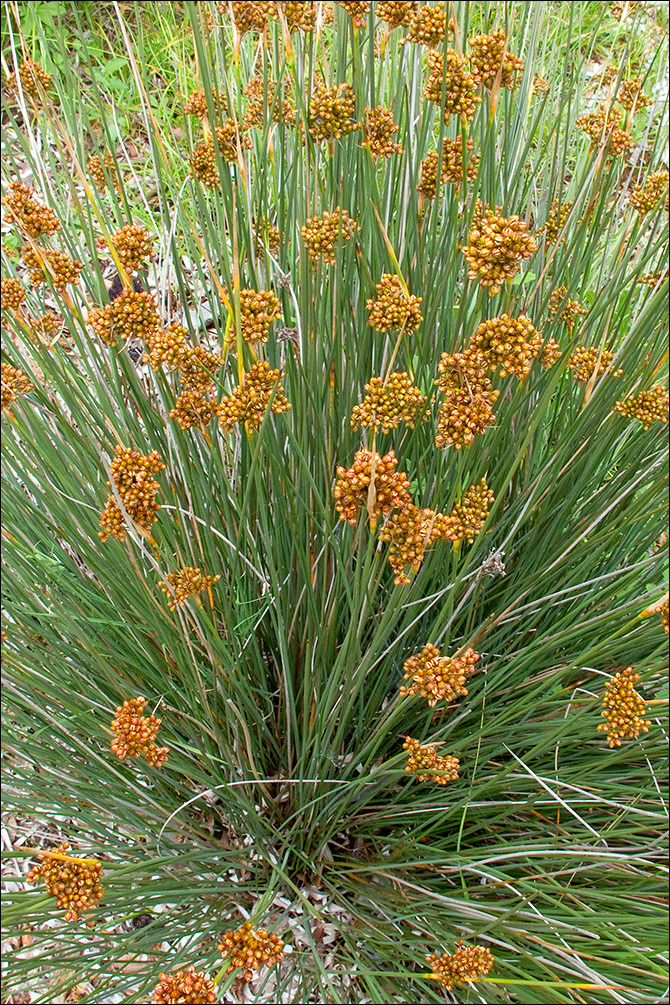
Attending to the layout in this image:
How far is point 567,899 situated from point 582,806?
0.72 ft

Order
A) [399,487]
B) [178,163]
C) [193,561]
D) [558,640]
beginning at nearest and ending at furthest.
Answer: [399,487] < [558,640] < [193,561] < [178,163]

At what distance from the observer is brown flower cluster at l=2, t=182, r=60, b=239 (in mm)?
1335

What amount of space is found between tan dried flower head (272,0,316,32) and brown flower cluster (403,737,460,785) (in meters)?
1.47

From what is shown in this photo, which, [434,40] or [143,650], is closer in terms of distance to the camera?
[434,40]

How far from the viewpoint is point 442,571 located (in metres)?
1.86

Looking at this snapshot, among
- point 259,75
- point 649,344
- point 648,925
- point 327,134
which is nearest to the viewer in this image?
point 327,134

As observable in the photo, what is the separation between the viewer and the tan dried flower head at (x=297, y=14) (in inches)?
57.8

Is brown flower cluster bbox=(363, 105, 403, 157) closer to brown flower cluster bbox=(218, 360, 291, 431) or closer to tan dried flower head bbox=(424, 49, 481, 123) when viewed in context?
tan dried flower head bbox=(424, 49, 481, 123)

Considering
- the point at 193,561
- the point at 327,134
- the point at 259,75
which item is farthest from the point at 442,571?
the point at 259,75

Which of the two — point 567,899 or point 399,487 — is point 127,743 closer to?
point 399,487

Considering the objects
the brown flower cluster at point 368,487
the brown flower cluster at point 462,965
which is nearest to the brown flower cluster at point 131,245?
the brown flower cluster at point 368,487

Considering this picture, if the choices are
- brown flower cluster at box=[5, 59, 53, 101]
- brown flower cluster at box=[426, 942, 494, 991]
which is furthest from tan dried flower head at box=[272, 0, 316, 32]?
brown flower cluster at box=[426, 942, 494, 991]

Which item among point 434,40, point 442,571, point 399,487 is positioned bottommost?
point 442,571

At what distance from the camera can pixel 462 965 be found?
1349 millimetres
